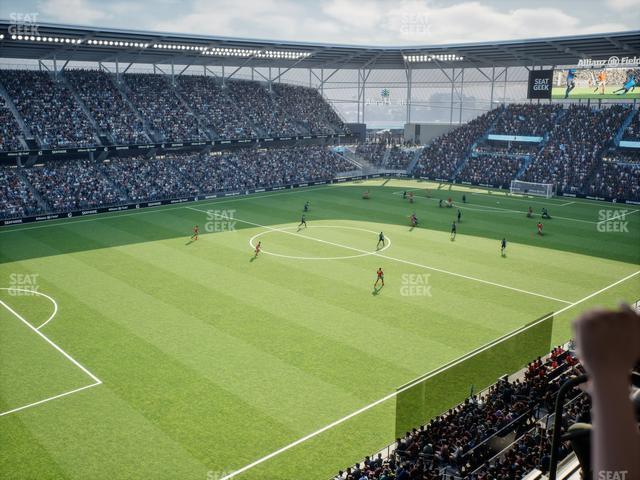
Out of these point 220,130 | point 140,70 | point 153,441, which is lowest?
point 153,441

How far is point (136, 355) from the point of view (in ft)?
64.2

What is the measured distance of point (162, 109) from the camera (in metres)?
58.8

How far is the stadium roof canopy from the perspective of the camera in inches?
1852

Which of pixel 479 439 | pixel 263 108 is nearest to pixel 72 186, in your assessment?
pixel 263 108

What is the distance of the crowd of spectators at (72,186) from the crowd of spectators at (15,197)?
2.96 ft

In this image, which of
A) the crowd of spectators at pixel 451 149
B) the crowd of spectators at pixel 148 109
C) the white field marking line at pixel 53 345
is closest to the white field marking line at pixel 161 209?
the crowd of spectators at pixel 148 109

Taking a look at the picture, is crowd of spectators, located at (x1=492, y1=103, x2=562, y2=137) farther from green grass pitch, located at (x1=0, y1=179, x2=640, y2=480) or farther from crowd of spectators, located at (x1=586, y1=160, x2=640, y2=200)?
green grass pitch, located at (x1=0, y1=179, x2=640, y2=480)

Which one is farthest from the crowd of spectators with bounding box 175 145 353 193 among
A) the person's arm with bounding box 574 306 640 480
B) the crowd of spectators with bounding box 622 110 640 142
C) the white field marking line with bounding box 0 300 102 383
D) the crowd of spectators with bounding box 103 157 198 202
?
the person's arm with bounding box 574 306 640 480

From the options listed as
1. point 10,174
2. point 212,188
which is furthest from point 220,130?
point 10,174

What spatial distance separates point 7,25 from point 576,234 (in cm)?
4582

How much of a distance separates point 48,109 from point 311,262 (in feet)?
112

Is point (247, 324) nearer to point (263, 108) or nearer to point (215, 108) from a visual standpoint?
point (215, 108)

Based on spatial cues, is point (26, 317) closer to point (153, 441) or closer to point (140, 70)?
point (153, 441)

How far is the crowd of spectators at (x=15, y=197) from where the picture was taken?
1671 inches
